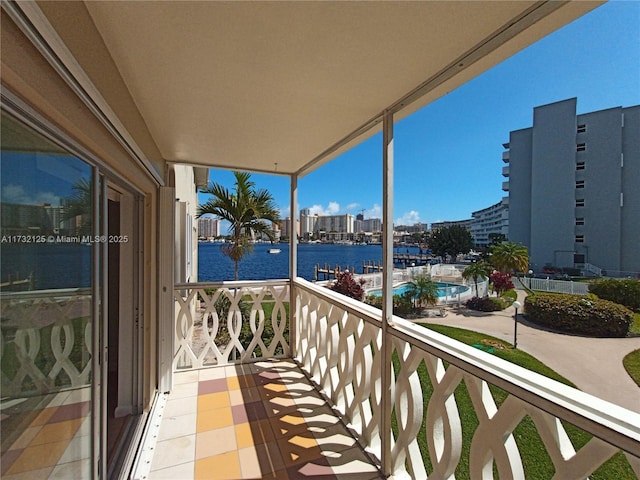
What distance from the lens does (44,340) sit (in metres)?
1.02

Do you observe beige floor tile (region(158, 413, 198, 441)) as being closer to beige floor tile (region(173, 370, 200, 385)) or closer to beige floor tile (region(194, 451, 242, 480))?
beige floor tile (region(194, 451, 242, 480))

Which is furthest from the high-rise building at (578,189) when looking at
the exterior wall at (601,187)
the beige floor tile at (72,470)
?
the beige floor tile at (72,470)

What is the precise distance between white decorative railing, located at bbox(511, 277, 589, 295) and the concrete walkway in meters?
0.08

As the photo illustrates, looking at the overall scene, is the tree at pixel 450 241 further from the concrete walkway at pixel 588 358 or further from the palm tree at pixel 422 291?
the palm tree at pixel 422 291

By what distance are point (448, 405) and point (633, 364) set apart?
80 cm

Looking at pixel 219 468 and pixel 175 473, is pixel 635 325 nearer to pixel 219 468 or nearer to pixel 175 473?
pixel 219 468

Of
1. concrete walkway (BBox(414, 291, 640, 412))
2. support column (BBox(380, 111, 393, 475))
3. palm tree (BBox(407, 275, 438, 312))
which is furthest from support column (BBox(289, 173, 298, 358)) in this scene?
palm tree (BBox(407, 275, 438, 312))

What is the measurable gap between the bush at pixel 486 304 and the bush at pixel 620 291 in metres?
0.71

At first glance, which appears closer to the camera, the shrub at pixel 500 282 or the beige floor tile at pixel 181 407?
the shrub at pixel 500 282

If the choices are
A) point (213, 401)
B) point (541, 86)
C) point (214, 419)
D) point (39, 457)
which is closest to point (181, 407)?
Result: point (213, 401)

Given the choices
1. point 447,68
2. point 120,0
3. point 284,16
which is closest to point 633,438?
point 447,68

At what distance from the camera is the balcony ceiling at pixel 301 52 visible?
115cm

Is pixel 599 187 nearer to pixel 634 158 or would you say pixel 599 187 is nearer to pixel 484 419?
pixel 634 158

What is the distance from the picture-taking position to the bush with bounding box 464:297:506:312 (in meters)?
1.98
